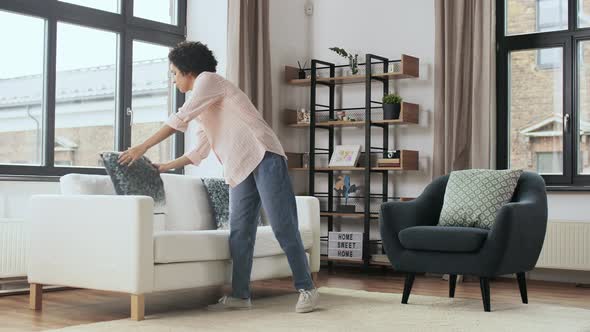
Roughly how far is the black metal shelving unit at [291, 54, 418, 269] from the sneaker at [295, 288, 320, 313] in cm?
239

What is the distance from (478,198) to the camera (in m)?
4.23

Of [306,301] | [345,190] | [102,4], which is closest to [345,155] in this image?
[345,190]

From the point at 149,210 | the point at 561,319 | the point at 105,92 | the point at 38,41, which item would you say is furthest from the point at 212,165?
the point at 561,319

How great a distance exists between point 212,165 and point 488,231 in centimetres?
272

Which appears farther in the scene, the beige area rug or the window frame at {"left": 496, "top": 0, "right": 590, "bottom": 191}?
the window frame at {"left": 496, "top": 0, "right": 590, "bottom": 191}

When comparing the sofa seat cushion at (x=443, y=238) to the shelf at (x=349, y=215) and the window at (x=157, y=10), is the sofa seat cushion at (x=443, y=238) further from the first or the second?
the window at (x=157, y=10)

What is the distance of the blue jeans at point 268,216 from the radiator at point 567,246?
238 centimetres

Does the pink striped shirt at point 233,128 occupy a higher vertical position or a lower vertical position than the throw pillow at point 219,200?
higher

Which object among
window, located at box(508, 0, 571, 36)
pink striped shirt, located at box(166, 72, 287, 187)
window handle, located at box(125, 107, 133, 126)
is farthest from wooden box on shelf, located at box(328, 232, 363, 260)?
pink striped shirt, located at box(166, 72, 287, 187)

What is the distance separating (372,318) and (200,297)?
118 centimetres

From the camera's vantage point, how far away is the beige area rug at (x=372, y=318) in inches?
133

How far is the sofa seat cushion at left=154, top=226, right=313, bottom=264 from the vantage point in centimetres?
366

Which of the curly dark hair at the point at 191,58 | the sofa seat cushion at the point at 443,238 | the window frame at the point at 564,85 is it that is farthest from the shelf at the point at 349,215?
the curly dark hair at the point at 191,58

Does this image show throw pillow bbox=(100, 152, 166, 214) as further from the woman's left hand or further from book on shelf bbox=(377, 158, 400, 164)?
book on shelf bbox=(377, 158, 400, 164)
